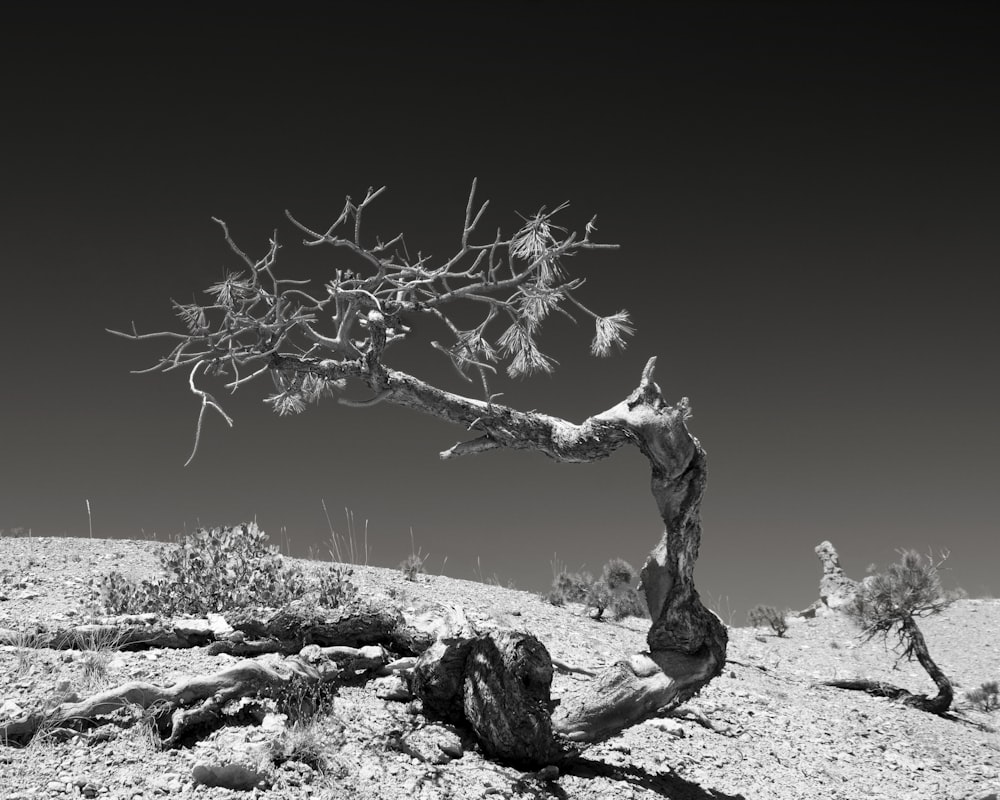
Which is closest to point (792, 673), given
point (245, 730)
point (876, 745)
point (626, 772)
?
point (876, 745)

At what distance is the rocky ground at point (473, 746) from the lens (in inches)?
233

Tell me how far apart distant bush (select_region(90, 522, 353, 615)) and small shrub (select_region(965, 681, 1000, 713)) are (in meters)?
12.2

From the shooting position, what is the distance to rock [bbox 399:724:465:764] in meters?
6.83

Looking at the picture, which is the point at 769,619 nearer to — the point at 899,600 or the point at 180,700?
the point at 899,600

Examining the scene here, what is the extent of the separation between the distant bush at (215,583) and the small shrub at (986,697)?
482 inches

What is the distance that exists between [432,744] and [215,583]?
4.03 meters

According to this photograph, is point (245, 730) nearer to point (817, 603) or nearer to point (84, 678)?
point (84, 678)

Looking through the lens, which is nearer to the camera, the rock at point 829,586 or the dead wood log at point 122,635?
the dead wood log at point 122,635

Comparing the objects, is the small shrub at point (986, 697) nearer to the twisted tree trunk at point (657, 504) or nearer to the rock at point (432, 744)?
the twisted tree trunk at point (657, 504)

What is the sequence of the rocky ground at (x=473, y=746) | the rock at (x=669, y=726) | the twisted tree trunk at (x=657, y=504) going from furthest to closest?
the rock at (x=669, y=726) < the twisted tree trunk at (x=657, y=504) < the rocky ground at (x=473, y=746)

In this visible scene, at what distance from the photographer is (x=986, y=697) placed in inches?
597

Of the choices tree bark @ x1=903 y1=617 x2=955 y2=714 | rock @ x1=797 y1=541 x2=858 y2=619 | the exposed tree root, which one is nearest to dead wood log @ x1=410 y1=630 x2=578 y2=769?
Result: the exposed tree root

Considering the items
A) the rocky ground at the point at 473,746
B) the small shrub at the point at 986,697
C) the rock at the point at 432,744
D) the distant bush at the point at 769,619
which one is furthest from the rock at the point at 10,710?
the distant bush at the point at 769,619

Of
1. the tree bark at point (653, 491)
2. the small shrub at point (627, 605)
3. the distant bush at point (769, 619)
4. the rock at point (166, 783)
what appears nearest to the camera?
the rock at point (166, 783)
